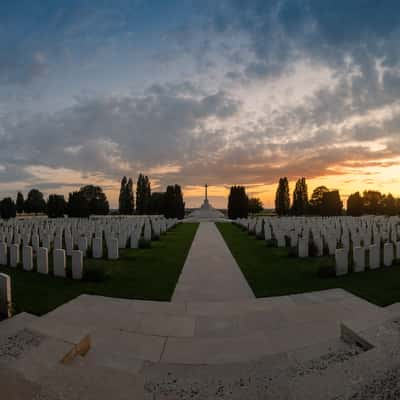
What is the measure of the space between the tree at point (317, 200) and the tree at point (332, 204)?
2723 mm

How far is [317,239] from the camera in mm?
11109

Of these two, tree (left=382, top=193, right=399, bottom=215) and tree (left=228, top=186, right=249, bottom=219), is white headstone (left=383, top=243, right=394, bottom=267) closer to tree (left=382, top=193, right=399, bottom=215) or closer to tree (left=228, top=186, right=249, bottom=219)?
tree (left=228, top=186, right=249, bottom=219)

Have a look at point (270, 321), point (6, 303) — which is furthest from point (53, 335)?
point (270, 321)

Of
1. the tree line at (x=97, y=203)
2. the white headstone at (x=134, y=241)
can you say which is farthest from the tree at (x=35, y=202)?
the white headstone at (x=134, y=241)

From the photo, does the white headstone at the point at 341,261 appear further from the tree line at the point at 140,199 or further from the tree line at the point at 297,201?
the tree line at the point at 297,201

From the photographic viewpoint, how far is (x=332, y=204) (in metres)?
55.5

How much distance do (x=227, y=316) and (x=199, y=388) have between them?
7.93 feet

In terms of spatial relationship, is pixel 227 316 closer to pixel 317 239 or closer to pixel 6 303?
pixel 6 303

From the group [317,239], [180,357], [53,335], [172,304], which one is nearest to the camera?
[53,335]

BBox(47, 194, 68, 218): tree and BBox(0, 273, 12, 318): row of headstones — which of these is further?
BBox(47, 194, 68, 218): tree

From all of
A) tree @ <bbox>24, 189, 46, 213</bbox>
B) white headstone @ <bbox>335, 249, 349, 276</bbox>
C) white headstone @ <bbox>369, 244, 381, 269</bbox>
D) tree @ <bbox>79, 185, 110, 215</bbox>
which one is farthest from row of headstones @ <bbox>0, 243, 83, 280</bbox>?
tree @ <bbox>24, 189, 46, 213</bbox>

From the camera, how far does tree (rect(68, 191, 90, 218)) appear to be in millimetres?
48562

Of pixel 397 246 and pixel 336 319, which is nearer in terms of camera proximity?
pixel 336 319

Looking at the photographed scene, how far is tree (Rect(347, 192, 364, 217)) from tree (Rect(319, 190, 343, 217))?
5.43 feet
